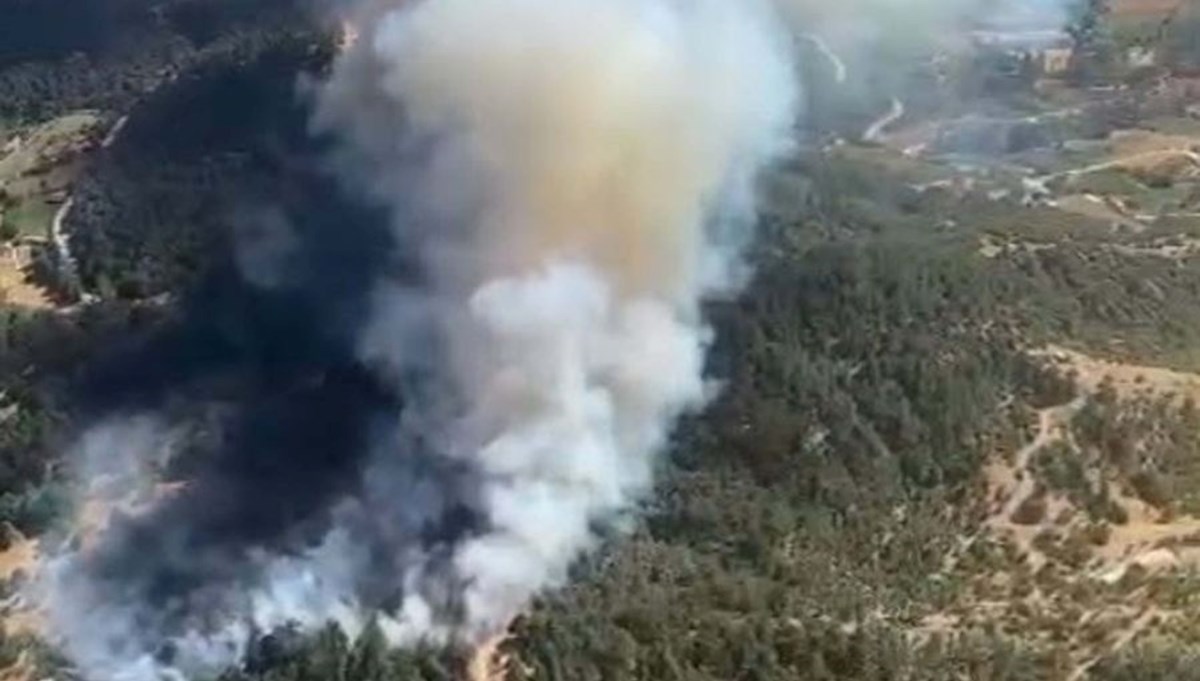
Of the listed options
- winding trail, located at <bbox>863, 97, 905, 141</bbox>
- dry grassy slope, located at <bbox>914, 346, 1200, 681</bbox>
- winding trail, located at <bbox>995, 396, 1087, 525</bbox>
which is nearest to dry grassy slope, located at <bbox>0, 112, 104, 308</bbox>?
winding trail, located at <bbox>863, 97, 905, 141</bbox>

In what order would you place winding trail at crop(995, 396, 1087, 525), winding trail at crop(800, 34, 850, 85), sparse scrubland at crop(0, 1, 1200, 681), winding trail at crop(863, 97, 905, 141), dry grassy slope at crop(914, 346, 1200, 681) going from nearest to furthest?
sparse scrubland at crop(0, 1, 1200, 681) → dry grassy slope at crop(914, 346, 1200, 681) → winding trail at crop(995, 396, 1087, 525) → winding trail at crop(863, 97, 905, 141) → winding trail at crop(800, 34, 850, 85)

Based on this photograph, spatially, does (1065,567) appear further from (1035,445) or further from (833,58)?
(833,58)

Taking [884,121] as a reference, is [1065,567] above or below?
below

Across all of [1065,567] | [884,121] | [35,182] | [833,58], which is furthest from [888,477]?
[35,182]

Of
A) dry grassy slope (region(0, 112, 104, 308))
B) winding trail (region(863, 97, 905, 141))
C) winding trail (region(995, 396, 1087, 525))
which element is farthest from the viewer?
winding trail (region(863, 97, 905, 141))

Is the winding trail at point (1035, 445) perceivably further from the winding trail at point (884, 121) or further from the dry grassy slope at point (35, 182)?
the winding trail at point (884, 121)

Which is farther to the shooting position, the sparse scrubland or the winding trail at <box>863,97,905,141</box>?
the winding trail at <box>863,97,905,141</box>

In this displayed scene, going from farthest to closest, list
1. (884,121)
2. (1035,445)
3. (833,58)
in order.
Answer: (833,58)
(884,121)
(1035,445)

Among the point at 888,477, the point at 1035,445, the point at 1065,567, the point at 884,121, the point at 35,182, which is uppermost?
the point at 884,121

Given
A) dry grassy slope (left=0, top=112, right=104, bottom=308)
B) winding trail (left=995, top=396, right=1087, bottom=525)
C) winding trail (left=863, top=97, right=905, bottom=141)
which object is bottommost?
winding trail (left=995, top=396, right=1087, bottom=525)

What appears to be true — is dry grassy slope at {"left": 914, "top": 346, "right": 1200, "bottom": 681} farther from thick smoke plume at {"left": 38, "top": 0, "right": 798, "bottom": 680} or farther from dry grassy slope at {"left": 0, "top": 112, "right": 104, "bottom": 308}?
dry grassy slope at {"left": 0, "top": 112, "right": 104, "bottom": 308}

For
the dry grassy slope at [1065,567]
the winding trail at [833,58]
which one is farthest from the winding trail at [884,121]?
the dry grassy slope at [1065,567]

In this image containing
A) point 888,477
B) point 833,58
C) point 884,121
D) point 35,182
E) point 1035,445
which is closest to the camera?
point 888,477
